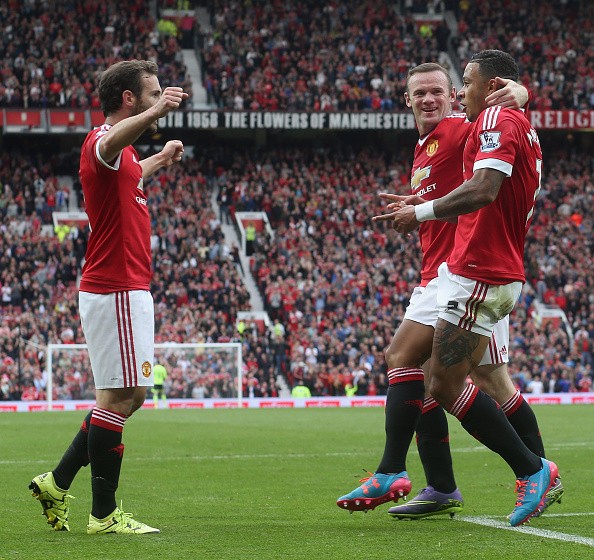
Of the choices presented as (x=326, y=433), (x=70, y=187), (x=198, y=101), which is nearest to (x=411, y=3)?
(x=198, y=101)

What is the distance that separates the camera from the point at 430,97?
710cm

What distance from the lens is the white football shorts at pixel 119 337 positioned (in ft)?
20.4

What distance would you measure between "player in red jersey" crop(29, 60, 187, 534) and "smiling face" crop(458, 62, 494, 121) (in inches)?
62.9

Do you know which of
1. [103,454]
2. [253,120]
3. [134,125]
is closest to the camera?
[134,125]

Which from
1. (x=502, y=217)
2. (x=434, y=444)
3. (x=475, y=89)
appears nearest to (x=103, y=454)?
(x=434, y=444)

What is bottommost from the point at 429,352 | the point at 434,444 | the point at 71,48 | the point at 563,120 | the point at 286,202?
the point at 434,444

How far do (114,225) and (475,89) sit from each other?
2149mm

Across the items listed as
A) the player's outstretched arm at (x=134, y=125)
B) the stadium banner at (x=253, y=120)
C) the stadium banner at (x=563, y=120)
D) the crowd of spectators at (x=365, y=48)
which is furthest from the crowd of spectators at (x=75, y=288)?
the player's outstretched arm at (x=134, y=125)

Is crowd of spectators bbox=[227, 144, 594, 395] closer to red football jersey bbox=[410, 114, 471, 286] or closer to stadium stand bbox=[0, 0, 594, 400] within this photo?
stadium stand bbox=[0, 0, 594, 400]

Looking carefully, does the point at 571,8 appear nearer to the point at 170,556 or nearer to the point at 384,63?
the point at 384,63

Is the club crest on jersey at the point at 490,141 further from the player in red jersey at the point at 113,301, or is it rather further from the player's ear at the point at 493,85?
the player in red jersey at the point at 113,301

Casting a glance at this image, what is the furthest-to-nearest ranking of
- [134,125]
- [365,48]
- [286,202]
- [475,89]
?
[365,48] < [286,202] < [475,89] < [134,125]

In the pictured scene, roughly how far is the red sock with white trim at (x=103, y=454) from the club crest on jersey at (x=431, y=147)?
2452 millimetres

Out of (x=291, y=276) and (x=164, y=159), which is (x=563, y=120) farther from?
(x=164, y=159)
